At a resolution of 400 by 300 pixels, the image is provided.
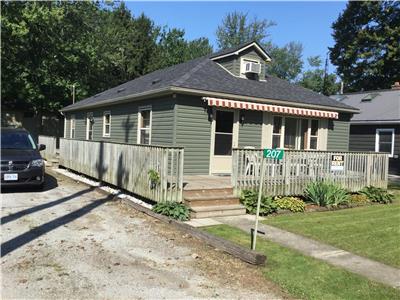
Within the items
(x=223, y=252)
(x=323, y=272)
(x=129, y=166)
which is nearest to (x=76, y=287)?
(x=223, y=252)

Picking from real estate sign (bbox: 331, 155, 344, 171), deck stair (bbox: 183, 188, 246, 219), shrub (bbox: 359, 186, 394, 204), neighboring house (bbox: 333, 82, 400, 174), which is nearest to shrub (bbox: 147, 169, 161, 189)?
deck stair (bbox: 183, 188, 246, 219)

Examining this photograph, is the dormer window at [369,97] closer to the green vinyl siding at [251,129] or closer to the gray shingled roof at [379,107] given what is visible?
the gray shingled roof at [379,107]

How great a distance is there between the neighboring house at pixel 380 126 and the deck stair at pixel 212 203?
46.1ft

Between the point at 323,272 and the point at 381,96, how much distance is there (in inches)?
843

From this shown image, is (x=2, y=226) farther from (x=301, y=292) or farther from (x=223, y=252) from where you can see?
(x=301, y=292)

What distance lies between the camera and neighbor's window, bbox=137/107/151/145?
14.4 meters

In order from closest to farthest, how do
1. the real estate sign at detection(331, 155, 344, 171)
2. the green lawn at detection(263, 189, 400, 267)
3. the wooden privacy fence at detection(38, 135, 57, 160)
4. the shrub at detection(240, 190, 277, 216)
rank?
the green lawn at detection(263, 189, 400, 267) < the shrub at detection(240, 190, 277, 216) < the real estate sign at detection(331, 155, 344, 171) < the wooden privacy fence at detection(38, 135, 57, 160)

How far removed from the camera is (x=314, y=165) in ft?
37.6

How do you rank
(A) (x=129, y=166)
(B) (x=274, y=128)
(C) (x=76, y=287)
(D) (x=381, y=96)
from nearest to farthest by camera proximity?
(C) (x=76, y=287), (A) (x=129, y=166), (B) (x=274, y=128), (D) (x=381, y=96)

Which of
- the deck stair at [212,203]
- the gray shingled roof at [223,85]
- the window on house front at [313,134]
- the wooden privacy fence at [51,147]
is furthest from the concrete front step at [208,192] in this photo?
the wooden privacy fence at [51,147]

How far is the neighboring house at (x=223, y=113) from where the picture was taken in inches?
500

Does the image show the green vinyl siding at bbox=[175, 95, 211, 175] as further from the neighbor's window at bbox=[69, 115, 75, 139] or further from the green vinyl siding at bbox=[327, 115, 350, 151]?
the neighbor's window at bbox=[69, 115, 75, 139]

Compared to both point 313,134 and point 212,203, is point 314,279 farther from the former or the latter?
point 313,134

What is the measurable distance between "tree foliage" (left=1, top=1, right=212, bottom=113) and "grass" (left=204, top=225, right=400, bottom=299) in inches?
975
